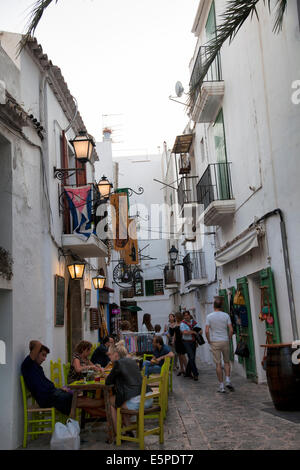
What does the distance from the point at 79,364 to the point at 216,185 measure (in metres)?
7.31

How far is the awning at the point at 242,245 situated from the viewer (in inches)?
398

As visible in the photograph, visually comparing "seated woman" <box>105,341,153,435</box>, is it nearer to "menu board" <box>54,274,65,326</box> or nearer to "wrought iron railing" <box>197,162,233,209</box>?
"menu board" <box>54,274,65,326</box>

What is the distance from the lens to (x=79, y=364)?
7.97 meters

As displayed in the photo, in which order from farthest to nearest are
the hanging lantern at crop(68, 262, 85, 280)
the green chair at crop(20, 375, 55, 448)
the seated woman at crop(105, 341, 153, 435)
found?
the hanging lantern at crop(68, 262, 85, 280) → the green chair at crop(20, 375, 55, 448) → the seated woman at crop(105, 341, 153, 435)

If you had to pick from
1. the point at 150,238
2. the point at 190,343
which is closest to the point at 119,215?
the point at 190,343

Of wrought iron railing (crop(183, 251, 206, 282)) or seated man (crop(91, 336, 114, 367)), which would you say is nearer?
seated man (crop(91, 336, 114, 367))

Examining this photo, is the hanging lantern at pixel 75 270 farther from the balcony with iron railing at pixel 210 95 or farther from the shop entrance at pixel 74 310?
the balcony with iron railing at pixel 210 95

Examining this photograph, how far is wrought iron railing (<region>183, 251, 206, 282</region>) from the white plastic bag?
40.7ft

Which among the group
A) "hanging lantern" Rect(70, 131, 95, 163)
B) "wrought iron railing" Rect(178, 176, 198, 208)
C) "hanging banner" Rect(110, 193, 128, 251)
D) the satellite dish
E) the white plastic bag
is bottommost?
the white plastic bag

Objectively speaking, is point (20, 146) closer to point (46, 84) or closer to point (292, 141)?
point (46, 84)

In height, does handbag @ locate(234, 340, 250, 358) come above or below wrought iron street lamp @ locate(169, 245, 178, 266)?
below

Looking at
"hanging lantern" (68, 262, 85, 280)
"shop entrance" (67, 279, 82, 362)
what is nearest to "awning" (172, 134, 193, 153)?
"shop entrance" (67, 279, 82, 362)

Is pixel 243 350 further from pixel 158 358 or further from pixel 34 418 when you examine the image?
pixel 34 418

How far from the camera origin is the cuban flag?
34.9 ft
